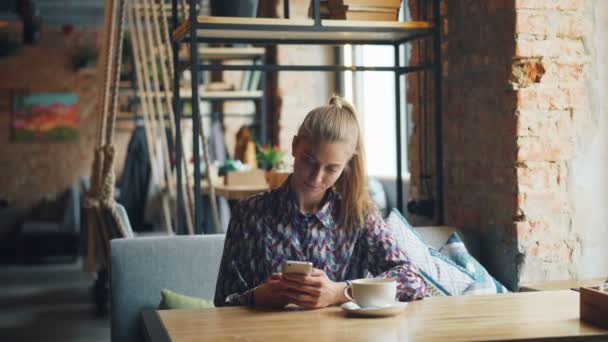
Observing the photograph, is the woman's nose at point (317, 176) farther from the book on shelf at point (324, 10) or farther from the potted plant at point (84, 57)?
the potted plant at point (84, 57)

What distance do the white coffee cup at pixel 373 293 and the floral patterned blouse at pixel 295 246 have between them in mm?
215

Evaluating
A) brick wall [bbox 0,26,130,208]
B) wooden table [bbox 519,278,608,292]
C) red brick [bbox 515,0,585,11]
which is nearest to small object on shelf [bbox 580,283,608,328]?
wooden table [bbox 519,278,608,292]

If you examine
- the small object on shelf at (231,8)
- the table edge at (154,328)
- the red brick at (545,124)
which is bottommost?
the table edge at (154,328)

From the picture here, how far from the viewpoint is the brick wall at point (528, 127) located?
312 centimetres

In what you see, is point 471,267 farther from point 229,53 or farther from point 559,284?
point 229,53

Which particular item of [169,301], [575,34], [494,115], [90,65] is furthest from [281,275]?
[90,65]

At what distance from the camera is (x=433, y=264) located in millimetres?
2906

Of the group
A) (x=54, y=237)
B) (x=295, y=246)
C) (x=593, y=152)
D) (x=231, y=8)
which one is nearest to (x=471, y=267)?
(x=593, y=152)

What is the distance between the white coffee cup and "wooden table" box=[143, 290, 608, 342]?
5 centimetres

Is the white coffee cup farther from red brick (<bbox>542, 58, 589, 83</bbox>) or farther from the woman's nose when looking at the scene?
red brick (<bbox>542, 58, 589, 83</bbox>)

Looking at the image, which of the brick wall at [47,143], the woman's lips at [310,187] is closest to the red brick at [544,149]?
the woman's lips at [310,187]

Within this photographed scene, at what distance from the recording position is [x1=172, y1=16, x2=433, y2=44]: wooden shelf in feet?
10.8

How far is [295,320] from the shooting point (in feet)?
6.44

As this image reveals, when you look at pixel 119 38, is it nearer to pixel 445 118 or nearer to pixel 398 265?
pixel 445 118
